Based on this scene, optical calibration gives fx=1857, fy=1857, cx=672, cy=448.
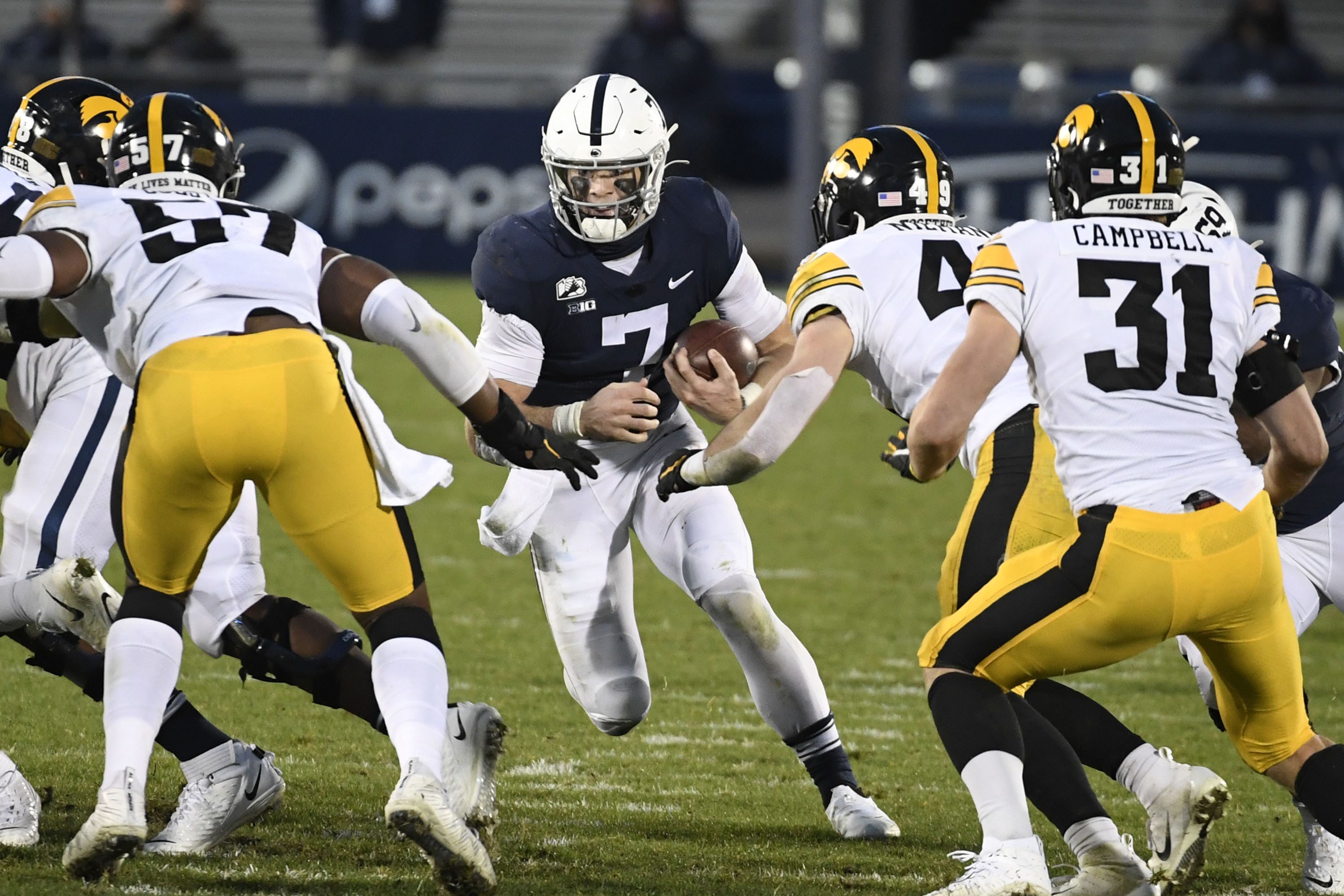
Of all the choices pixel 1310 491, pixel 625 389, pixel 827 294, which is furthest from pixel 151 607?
pixel 1310 491

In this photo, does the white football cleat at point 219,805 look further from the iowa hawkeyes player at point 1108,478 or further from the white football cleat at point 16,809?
the iowa hawkeyes player at point 1108,478

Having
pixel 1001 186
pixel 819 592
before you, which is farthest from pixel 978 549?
pixel 1001 186

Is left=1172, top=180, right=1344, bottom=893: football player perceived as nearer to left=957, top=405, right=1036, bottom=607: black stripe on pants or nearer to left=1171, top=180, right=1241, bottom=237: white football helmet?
left=1171, top=180, right=1241, bottom=237: white football helmet

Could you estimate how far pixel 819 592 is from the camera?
21.7 feet

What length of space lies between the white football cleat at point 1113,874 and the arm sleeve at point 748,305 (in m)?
1.48

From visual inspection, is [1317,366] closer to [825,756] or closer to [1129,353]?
[1129,353]

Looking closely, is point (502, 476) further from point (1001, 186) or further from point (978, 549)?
point (1001, 186)

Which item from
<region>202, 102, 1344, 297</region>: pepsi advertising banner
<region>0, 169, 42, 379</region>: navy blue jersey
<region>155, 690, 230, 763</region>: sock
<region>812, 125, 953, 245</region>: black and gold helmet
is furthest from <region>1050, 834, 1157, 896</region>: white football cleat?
<region>202, 102, 1344, 297</region>: pepsi advertising banner

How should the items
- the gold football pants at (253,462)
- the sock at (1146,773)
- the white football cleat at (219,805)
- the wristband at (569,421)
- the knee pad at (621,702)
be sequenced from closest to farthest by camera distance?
the gold football pants at (253,462), the sock at (1146,773), the white football cleat at (219,805), the wristband at (569,421), the knee pad at (621,702)

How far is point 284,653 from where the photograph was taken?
3.63 meters

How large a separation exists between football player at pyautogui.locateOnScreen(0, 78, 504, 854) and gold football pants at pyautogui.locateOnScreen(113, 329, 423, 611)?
0.39m

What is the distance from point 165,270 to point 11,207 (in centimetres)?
76

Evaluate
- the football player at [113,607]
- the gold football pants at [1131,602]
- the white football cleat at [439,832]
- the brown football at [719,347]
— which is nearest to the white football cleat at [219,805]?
the football player at [113,607]

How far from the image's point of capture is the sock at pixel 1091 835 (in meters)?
3.25
